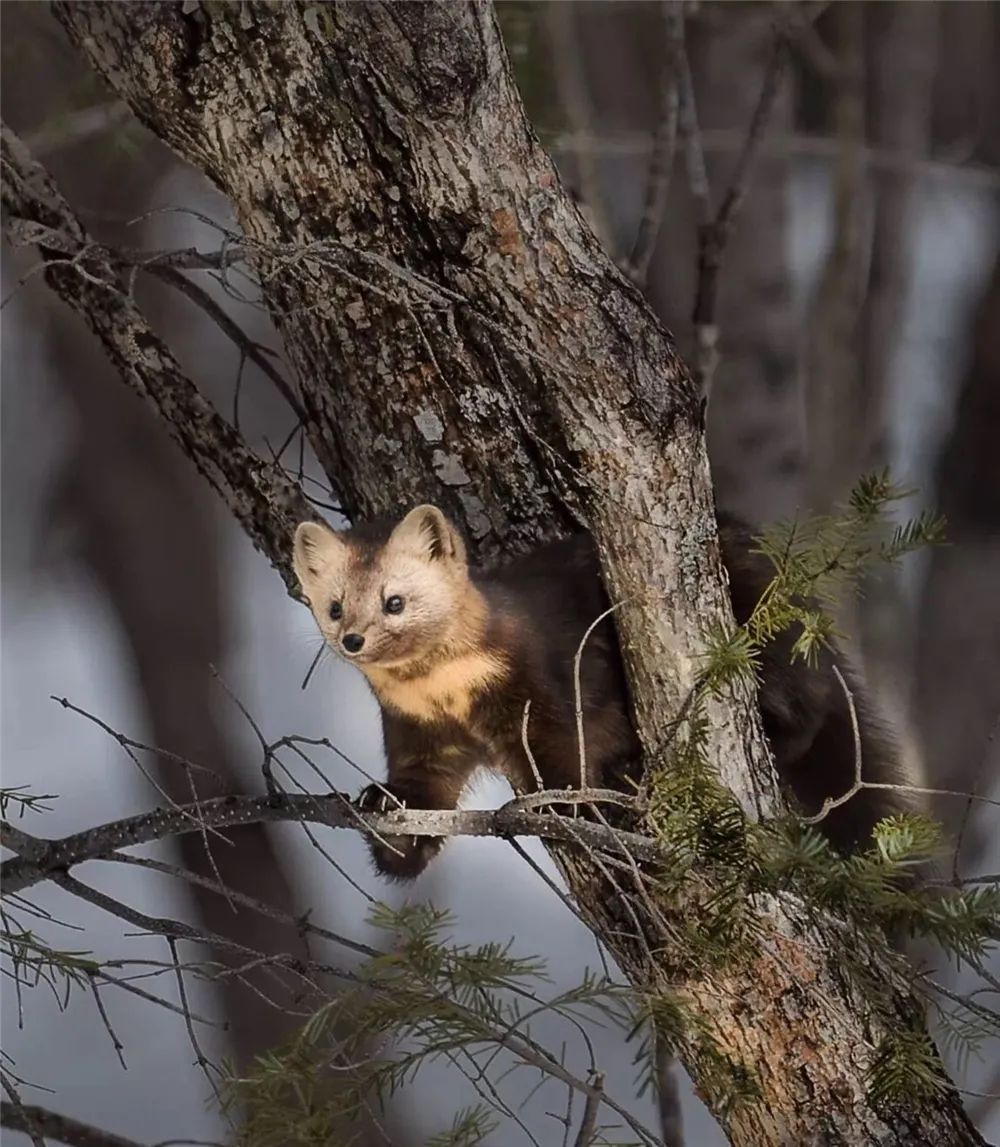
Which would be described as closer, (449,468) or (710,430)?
(449,468)

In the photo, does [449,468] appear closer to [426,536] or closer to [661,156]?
[426,536]

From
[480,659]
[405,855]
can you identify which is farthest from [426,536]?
[405,855]

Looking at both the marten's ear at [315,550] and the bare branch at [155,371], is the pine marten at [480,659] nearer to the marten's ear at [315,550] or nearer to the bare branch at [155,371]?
the marten's ear at [315,550]

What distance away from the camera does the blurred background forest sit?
150 inches

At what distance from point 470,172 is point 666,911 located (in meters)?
0.85

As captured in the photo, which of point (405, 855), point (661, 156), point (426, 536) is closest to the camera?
point (426, 536)

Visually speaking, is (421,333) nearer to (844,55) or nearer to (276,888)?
(276,888)

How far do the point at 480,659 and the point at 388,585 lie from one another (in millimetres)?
165

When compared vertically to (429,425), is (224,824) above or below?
below

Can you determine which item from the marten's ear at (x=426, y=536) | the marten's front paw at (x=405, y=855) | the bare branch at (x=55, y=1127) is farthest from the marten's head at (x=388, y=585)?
the bare branch at (x=55, y=1127)

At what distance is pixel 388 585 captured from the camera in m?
1.94

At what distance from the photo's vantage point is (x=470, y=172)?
173 centimetres

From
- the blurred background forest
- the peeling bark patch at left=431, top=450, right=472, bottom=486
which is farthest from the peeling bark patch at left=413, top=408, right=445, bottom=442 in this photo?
the blurred background forest

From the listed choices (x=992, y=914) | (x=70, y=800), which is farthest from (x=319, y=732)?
(x=992, y=914)
